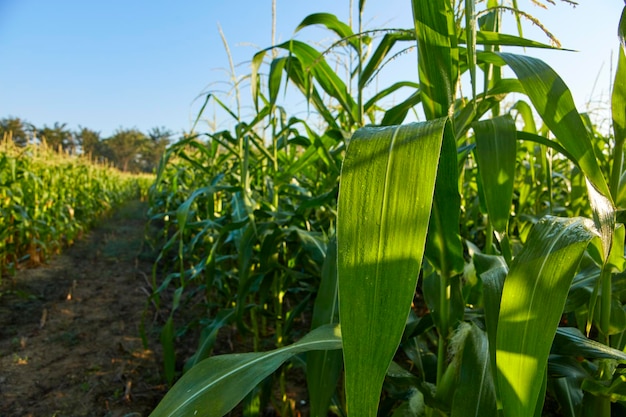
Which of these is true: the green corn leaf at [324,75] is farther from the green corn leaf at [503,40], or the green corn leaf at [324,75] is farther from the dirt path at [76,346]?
the dirt path at [76,346]

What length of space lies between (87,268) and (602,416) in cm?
467

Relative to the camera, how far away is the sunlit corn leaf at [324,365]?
877mm

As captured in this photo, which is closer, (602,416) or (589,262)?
(602,416)

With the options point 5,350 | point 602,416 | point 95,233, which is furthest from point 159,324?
point 95,233

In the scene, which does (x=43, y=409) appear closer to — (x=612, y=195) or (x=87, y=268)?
(x=612, y=195)

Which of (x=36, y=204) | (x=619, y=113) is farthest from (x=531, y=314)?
(x=36, y=204)

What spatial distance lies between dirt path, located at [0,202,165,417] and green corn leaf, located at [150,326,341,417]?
2.88ft

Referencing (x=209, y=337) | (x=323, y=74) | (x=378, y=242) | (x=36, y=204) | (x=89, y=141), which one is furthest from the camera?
(x=89, y=141)

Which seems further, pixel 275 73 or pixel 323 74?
pixel 275 73

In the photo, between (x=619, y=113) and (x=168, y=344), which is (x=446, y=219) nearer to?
(x=619, y=113)

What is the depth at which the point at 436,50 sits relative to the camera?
62 centimetres

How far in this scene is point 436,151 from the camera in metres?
0.39

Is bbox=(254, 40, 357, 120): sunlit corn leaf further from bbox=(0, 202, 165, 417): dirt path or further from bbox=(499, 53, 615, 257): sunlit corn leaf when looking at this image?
bbox=(0, 202, 165, 417): dirt path

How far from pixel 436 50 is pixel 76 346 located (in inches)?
103
